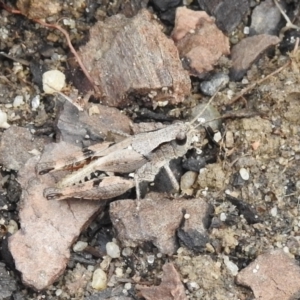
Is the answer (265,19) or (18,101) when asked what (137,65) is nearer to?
(18,101)

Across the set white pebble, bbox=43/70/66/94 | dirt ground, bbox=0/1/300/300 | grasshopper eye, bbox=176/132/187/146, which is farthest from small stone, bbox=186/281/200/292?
white pebble, bbox=43/70/66/94

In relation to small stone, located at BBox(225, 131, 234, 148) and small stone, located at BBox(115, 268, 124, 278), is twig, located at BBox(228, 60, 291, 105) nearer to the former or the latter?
small stone, located at BBox(225, 131, 234, 148)

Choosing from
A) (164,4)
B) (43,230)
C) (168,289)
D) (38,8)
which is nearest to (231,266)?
(168,289)

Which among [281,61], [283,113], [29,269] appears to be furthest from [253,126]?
[29,269]

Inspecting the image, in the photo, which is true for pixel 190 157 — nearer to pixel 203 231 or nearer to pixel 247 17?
pixel 203 231

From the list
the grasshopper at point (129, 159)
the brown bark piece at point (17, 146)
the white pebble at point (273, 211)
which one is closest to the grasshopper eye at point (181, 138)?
the grasshopper at point (129, 159)

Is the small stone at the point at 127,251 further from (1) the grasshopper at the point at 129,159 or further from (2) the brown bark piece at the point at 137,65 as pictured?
(2) the brown bark piece at the point at 137,65
